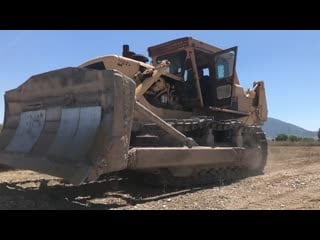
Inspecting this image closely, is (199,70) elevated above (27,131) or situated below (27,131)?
above

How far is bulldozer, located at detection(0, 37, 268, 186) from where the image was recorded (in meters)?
5.77

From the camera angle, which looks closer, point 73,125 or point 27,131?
point 73,125

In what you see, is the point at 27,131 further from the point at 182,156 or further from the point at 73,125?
the point at 182,156

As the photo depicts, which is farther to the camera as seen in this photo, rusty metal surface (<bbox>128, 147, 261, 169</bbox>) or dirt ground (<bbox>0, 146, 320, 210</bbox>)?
rusty metal surface (<bbox>128, 147, 261, 169</bbox>)

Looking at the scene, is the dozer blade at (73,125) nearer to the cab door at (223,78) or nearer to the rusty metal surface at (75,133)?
the rusty metal surface at (75,133)

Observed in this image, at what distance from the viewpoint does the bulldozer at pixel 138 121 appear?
577cm

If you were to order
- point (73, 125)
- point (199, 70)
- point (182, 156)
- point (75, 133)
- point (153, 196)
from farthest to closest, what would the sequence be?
point (199, 70)
point (182, 156)
point (153, 196)
point (73, 125)
point (75, 133)

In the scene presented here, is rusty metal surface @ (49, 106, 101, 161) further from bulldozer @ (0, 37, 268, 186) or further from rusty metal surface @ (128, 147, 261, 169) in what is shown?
rusty metal surface @ (128, 147, 261, 169)

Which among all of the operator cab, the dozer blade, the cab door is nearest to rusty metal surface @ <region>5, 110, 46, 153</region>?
the dozer blade

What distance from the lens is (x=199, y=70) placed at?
9.95m

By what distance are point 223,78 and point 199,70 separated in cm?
59

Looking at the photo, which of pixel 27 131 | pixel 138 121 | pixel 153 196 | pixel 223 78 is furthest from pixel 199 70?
pixel 27 131

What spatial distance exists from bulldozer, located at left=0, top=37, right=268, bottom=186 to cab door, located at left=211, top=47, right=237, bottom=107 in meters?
0.02

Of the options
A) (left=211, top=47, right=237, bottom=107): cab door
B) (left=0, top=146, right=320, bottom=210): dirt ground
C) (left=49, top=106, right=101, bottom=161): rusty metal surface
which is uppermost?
(left=211, top=47, right=237, bottom=107): cab door
